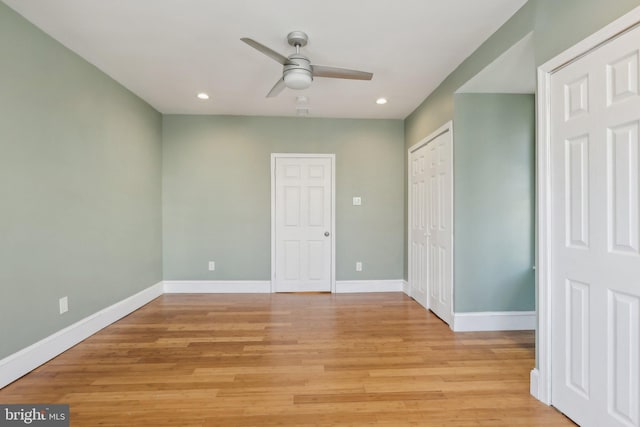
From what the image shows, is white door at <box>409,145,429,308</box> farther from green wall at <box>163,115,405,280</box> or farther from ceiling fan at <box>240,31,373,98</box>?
ceiling fan at <box>240,31,373,98</box>

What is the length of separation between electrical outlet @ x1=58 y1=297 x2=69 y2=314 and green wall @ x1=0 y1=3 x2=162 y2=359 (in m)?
0.04

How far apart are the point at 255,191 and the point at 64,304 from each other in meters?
2.40

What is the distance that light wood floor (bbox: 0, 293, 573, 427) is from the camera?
176cm

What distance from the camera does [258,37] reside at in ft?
7.67

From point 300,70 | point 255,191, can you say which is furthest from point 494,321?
point 255,191

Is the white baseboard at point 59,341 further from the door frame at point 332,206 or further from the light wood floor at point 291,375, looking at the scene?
the door frame at point 332,206

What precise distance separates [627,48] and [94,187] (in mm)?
3832

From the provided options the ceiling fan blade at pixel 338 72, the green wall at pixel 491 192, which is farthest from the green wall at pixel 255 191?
the ceiling fan blade at pixel 338 72

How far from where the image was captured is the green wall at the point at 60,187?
6.81 ft

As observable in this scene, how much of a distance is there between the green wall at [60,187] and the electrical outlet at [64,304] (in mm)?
36

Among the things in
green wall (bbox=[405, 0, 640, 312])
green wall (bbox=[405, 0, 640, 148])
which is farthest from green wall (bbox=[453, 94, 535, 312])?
green wall (bbox=[405, 0, 640, 148])

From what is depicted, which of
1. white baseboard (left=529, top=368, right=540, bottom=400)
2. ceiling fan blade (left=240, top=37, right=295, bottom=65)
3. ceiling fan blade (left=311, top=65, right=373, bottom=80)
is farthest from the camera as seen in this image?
ceiling fan blade (left=311, top=65, right=373, bottom=80)

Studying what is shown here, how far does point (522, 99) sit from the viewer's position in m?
2.95

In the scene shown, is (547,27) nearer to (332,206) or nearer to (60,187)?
(332,206)
